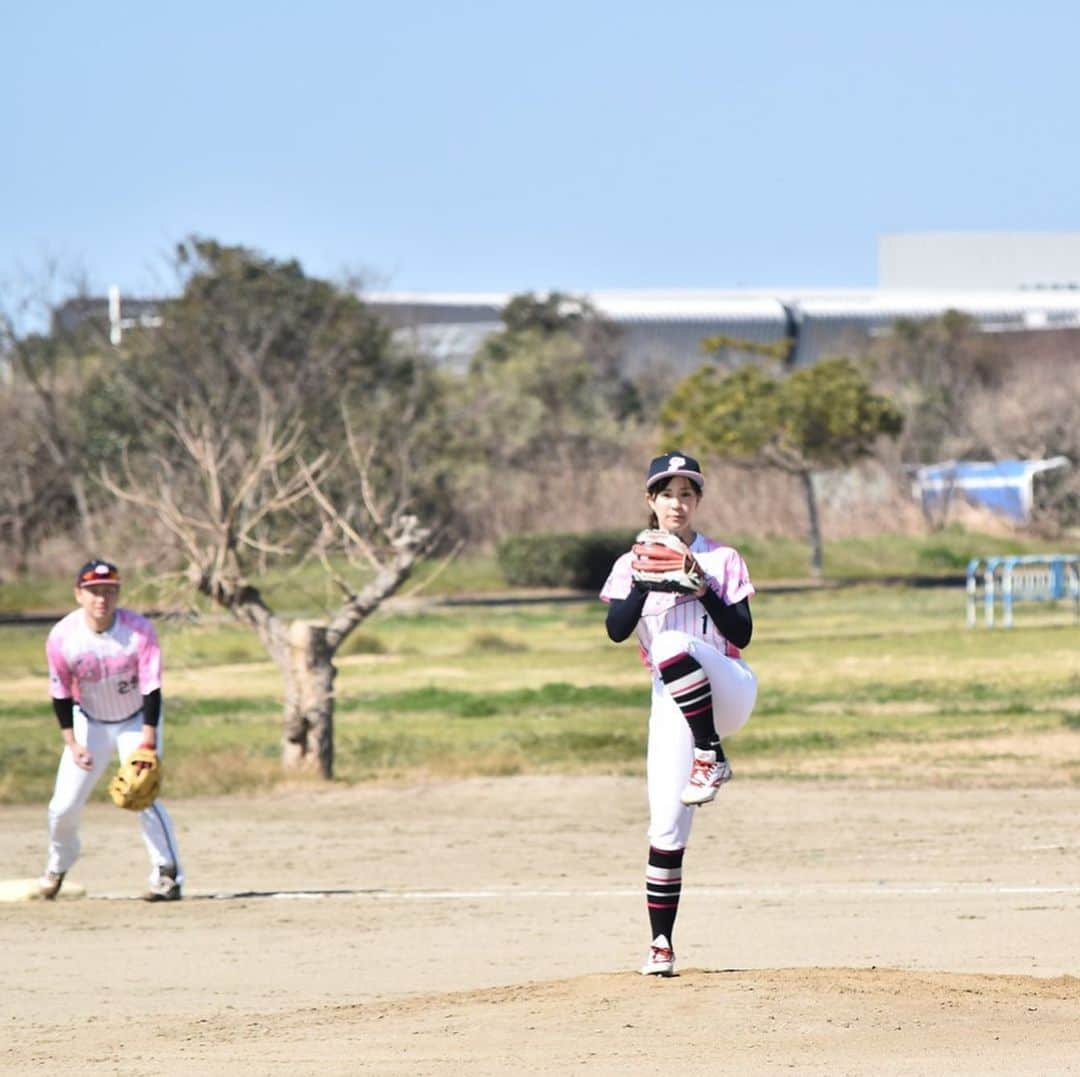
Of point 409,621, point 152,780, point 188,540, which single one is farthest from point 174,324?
point 152,780

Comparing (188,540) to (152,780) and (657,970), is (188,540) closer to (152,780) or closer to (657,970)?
(152,780)

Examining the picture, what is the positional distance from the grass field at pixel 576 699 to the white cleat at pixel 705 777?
1058 cm

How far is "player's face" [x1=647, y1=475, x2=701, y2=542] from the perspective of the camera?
26.8ft

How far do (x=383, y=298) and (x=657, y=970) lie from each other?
7385cm

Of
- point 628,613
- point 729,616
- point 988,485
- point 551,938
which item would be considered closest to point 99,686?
point 551,938

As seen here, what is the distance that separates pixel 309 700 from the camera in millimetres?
18609

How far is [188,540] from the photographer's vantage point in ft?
64.7

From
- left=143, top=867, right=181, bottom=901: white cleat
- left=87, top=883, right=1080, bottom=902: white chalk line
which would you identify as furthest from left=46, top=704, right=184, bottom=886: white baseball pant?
left=87, top=883, right=1080, bottom=902: white chalk line

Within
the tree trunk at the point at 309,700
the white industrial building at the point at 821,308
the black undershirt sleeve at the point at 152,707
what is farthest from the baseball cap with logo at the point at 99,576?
the white industrial building at the point at 821,308

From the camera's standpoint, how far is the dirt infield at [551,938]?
7367mm

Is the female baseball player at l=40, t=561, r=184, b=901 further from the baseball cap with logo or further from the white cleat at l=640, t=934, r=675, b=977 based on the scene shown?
the white cleat at l=640, t=934, r=675, b=977

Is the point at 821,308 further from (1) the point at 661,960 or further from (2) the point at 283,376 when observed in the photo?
(1) the point at 661,960

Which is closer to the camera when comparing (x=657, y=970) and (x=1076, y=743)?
(x=657, y=970)

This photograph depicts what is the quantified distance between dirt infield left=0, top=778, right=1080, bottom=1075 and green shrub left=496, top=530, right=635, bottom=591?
30.1 meters
